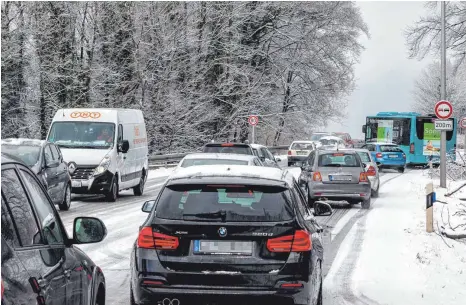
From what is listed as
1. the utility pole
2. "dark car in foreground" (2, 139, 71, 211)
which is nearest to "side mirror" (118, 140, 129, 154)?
"dark car in foreground" (2, 139, 71, 211)

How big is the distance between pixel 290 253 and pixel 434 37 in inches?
1330

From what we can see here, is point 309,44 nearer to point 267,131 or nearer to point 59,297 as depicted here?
point 267,131

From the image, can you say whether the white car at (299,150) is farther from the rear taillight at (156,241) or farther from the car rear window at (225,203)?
the rear taillight at (156,241)

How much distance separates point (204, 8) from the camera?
48469 mm

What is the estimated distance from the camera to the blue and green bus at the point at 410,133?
50.9m

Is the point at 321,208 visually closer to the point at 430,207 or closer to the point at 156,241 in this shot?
the point at 156,241

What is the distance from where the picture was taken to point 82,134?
22750 mm

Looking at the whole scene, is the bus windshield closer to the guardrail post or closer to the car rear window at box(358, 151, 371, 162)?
the car rear window at box(358, 151, 371, 162)

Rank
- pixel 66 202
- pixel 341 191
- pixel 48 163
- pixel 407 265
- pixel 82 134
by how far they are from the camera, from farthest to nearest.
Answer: pixel 82 134 → pixel 341 191 → pixel 66 202 → pixel 48 163 → pixel 407 265

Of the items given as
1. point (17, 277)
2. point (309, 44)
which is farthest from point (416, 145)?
point (17, 277)

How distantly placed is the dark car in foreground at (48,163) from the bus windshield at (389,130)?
34.3 m

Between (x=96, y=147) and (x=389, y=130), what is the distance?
32.4 m

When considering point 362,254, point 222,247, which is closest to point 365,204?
point 362,254

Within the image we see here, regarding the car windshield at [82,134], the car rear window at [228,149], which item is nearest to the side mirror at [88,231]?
the car rear window at [228,149]
